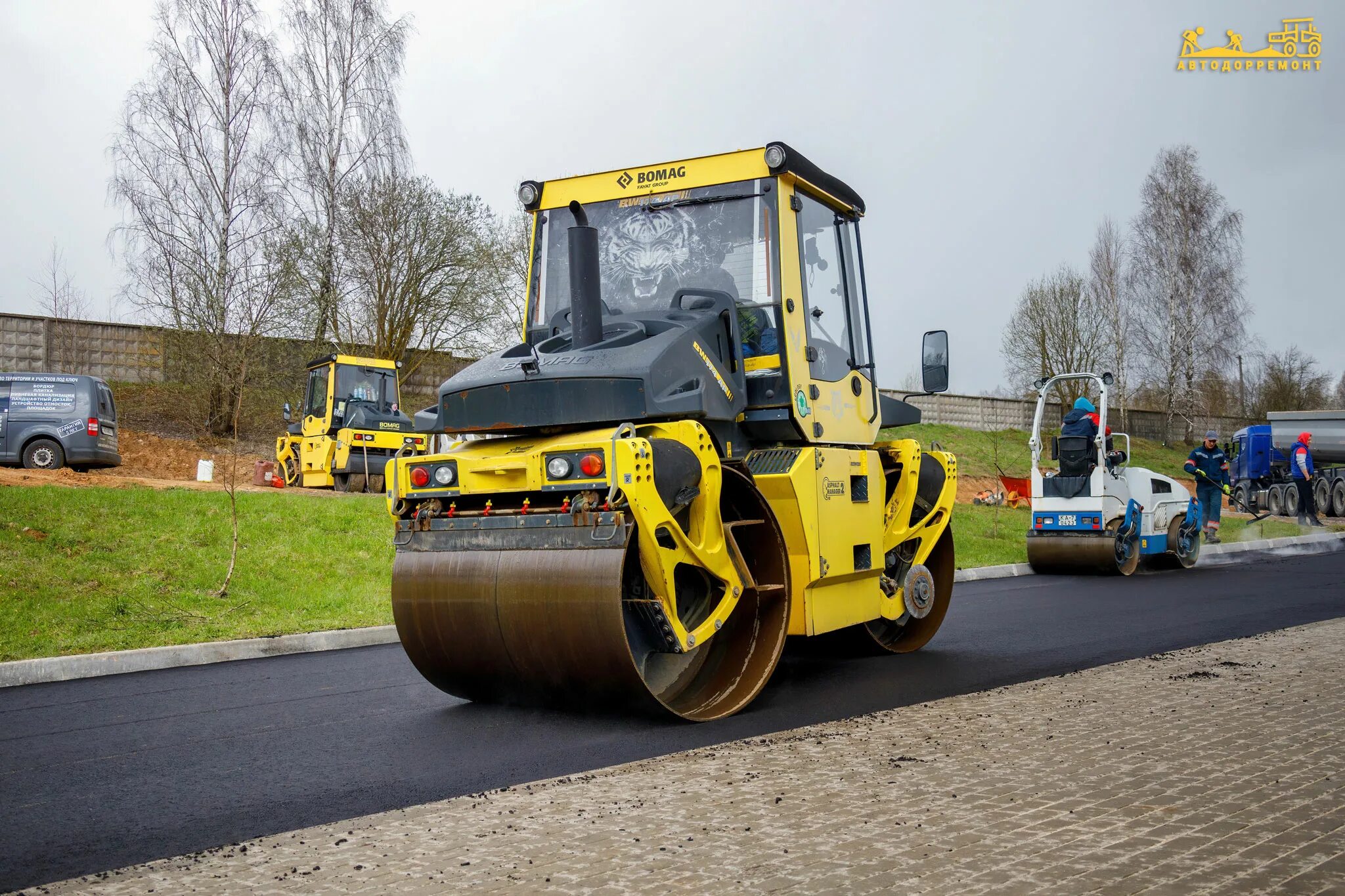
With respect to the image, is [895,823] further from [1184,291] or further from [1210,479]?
[1184,291]

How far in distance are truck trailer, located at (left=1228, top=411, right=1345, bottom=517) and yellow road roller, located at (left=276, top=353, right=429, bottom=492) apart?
22.7 meters

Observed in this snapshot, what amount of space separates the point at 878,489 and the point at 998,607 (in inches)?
175

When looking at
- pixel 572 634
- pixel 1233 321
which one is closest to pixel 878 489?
pixel 572 634

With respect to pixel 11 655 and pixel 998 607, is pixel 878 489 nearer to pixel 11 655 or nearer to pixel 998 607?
pixel 998 607

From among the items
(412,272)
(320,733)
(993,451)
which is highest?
(412,272)

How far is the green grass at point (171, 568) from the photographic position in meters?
9.46

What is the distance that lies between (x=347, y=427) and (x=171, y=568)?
11.2 m

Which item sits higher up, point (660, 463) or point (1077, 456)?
point (1077, 456)

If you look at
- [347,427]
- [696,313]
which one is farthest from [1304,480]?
[696,313]

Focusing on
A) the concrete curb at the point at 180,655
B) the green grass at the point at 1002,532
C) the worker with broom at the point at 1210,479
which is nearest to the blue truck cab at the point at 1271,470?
the green grass at the point at 1002,532

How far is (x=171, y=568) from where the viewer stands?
37.2ft

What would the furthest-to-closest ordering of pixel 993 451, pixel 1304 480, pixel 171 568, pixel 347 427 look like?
1. pixel 993 451
2. pixel 1304 480
3. pixel 347 427
4. pixel 171 568

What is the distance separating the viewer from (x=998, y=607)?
450 inches

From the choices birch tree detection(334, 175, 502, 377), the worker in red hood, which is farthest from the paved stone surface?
birch tree detection(334, 175, 502, 377)
